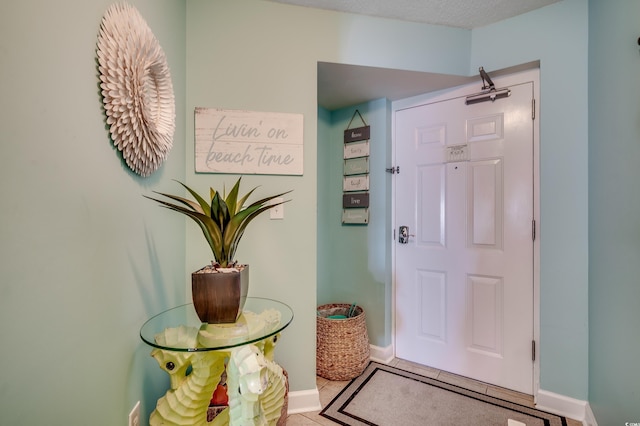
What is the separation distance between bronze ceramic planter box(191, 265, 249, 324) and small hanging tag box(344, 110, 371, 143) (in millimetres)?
1595

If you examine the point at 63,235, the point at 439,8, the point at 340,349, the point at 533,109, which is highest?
the point at 439,8

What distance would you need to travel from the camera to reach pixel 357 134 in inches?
87.8

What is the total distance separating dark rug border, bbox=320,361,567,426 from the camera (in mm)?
1523

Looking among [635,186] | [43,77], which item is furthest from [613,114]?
[43,77]

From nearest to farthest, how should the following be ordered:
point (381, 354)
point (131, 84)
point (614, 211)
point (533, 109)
Result: 1. point (131, 84)
2. point (614, 211)
3. point (533, 109)
4. point (381, 354)

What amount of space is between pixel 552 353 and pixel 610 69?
1.46m

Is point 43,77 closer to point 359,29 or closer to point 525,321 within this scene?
point 359,29

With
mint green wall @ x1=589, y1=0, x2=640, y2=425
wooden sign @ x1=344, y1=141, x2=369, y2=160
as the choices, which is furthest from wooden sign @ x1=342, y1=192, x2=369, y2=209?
mint green wall @ x1=589, y1=0, x2=640, y2=425

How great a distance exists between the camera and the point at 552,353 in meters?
1.57

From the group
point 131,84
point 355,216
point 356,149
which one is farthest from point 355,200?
point 131,84

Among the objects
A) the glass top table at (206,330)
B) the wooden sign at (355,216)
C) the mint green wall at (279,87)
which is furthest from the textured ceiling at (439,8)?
the glass top table at (206,330)

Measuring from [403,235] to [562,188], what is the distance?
964 millimetres

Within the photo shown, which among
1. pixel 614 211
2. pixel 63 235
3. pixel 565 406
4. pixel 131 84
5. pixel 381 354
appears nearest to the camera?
pixel 63 235

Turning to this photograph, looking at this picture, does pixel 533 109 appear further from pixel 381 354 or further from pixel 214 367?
pixel 214 367
